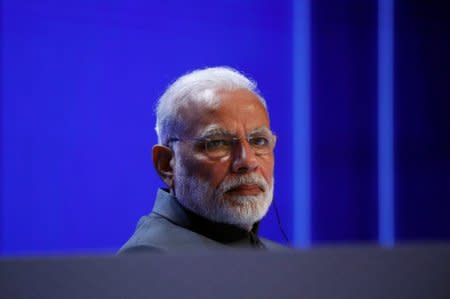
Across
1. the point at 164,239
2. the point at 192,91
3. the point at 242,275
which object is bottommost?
the point at 164,239

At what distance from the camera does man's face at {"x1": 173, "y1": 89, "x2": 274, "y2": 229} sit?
167 centimetres

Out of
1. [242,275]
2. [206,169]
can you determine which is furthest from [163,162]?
[242,275]

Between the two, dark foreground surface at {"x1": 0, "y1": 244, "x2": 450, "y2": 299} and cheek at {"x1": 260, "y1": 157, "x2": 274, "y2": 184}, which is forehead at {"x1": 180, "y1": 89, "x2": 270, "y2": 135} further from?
dark foreground surface at {"x1": 0, "y1": 244, "x2": 450, "y2": 299}

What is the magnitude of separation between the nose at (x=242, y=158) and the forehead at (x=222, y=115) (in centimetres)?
5

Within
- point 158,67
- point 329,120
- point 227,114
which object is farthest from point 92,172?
point 329,120

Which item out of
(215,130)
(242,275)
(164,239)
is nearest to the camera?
(242,275)

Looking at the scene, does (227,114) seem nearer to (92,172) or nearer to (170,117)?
(170,117)

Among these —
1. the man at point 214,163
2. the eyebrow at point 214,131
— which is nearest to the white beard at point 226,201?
the man at point 214,163

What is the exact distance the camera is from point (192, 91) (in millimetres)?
1702

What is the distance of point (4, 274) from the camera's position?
1.32 ft

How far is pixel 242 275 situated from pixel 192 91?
130 cm

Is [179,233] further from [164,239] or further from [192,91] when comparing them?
[192,91]

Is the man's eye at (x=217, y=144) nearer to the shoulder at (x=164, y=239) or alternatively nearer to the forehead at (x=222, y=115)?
the forehead at (x=222, y=115)

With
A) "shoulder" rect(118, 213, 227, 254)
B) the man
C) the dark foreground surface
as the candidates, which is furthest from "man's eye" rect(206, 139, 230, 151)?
the dark foreground surface
